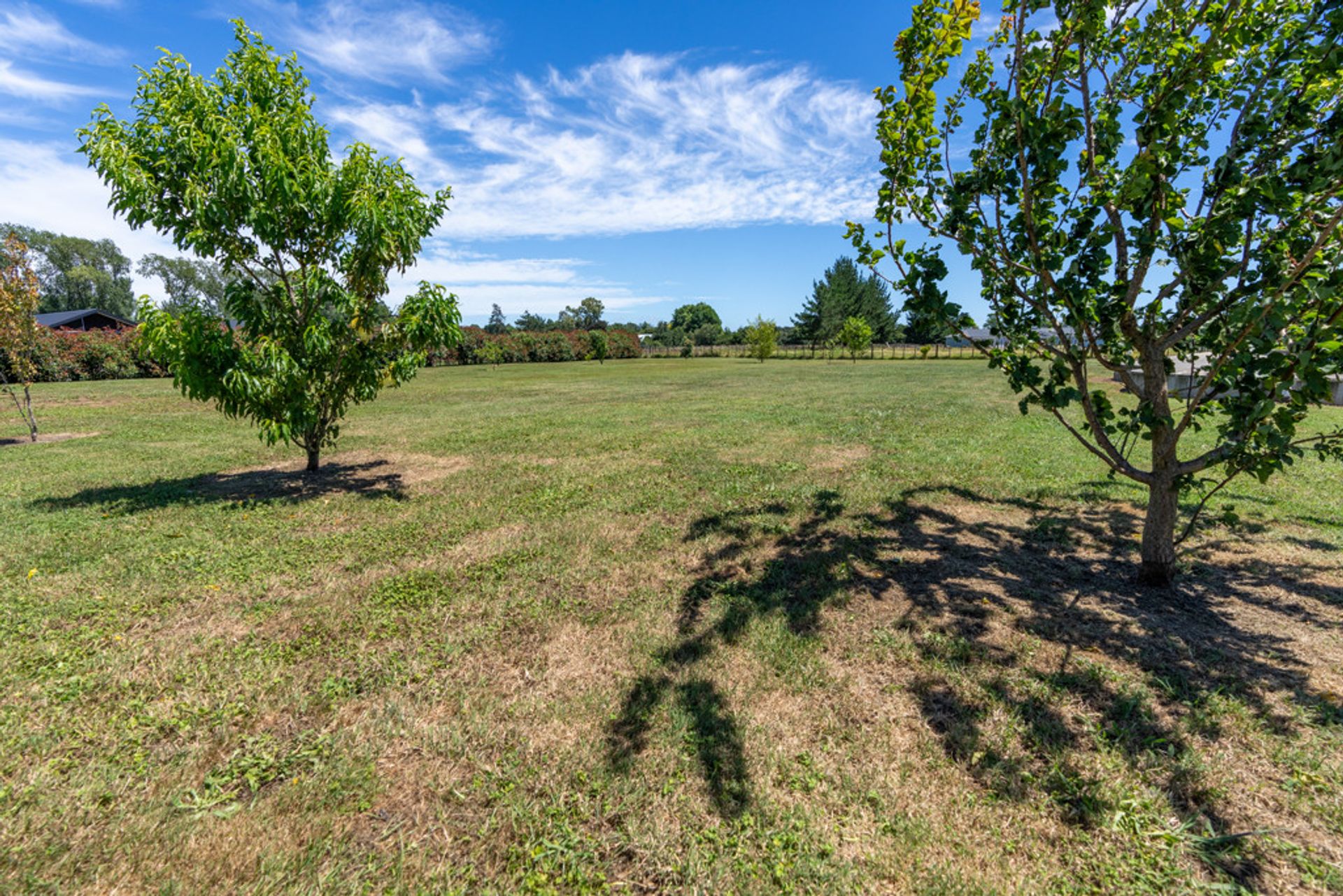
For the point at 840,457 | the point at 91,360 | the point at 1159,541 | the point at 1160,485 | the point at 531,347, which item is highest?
the point at 531,347

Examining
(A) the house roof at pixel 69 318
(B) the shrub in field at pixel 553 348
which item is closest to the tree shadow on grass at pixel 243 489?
(B) the shrub in field at pixel 553 348

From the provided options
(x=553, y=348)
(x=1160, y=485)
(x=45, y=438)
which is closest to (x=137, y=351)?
(x=45, y=438)

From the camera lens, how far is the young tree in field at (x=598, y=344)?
5629cm

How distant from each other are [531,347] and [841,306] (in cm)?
3910

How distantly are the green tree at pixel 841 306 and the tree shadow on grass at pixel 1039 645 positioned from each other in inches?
2613

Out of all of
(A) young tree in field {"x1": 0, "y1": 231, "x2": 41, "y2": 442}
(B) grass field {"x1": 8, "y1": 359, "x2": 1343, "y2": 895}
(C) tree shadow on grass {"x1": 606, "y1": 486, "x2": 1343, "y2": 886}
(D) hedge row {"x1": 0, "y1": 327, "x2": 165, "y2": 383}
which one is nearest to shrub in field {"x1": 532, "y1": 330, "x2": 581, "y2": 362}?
(D) hedge row {"x1": 0, "y1": 327, "x2": 165, "y2": 383}

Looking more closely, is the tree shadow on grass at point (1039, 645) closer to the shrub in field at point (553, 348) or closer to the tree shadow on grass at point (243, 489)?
the tree shadow on grass at point (243, 489)

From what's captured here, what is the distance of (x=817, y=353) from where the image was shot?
7112cm

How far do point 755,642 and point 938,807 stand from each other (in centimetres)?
150

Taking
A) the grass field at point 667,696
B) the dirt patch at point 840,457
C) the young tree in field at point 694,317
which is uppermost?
the young tree in field at point 694,317

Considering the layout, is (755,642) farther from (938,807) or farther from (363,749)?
(363,749)

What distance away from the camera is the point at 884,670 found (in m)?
3.47

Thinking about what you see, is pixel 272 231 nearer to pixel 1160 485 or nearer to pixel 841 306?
pixel 1160 485

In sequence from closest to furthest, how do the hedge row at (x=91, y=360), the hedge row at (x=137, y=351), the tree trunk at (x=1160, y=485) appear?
the tree trunk at (x=1160, y=485)
the hedge row at (x=137, y=351)
the hedge row at (x=91, y=360)
